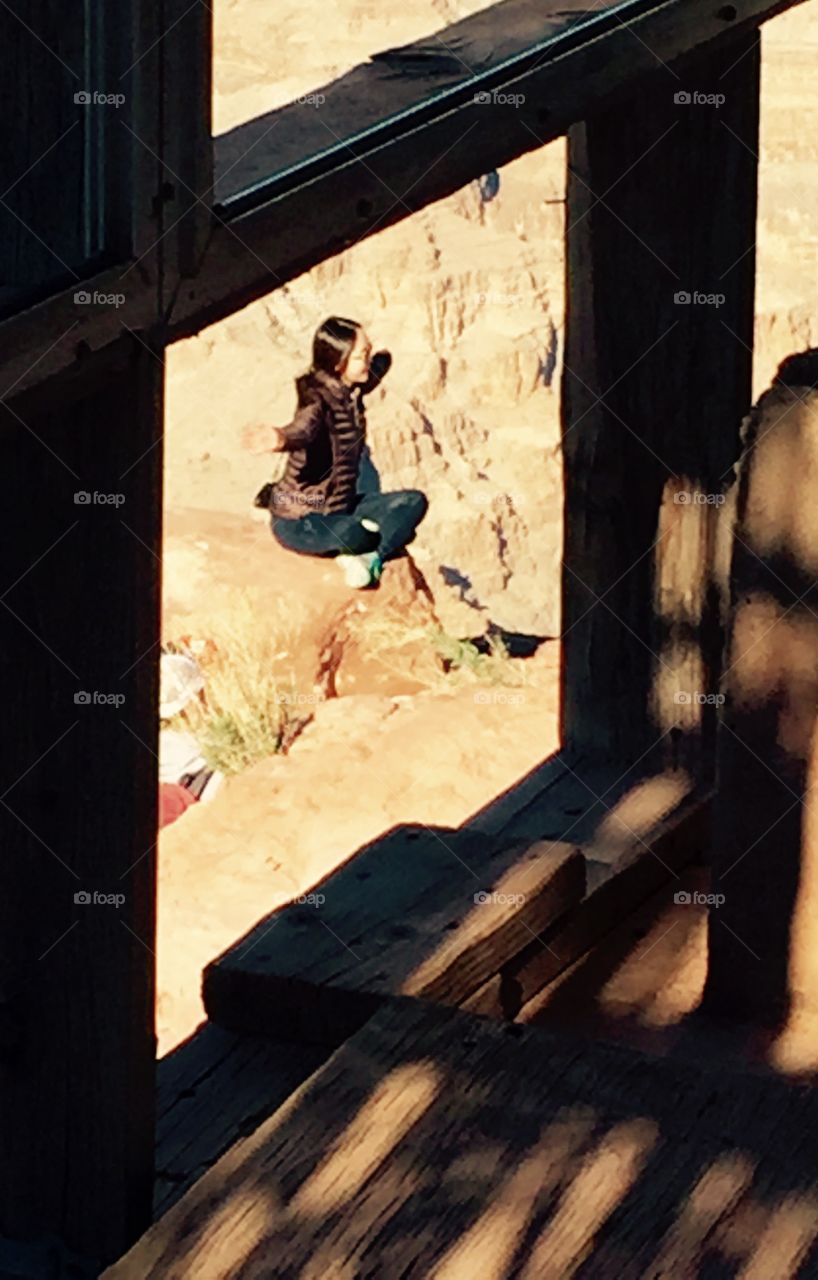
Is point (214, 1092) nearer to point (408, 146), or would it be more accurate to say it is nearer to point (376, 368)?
point (408, 146)

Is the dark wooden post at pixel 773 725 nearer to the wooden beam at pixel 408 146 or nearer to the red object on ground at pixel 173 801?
the wooden beam at pixel 408 146

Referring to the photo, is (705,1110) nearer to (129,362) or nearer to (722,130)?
(129,362)

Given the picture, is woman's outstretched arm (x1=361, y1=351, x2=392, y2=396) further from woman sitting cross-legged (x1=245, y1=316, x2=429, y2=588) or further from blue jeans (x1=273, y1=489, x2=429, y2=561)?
blue jeans (x1=273, y1=489, x2=429, y2=561)

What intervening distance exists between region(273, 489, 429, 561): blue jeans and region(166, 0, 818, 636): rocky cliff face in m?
1.31

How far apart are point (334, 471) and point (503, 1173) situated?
9.64 metres

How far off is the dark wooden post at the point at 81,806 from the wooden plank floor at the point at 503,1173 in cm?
31

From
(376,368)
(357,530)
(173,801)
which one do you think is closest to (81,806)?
(173,801)

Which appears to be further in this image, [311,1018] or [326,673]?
[326,673]

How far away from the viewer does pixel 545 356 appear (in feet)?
62.2

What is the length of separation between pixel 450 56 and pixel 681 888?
1494 mm

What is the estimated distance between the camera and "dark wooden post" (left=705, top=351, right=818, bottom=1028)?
2709mm

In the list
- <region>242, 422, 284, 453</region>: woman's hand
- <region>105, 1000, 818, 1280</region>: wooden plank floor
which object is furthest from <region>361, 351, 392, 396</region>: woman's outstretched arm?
<region>105, 1000, 818, 1280</region>: wooden plank floor

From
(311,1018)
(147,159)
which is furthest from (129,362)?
(311,1018)

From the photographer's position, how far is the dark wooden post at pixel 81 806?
2430 mm
